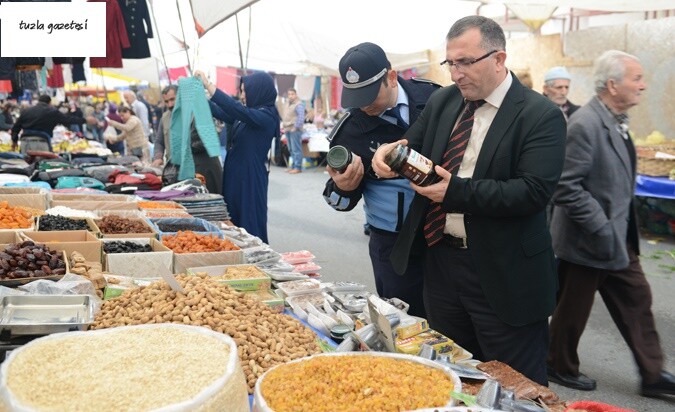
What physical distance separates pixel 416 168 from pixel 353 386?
2.84 ft

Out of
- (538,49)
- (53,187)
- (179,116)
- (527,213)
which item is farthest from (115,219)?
(538,49)

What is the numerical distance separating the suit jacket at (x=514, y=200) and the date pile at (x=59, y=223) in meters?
2.21

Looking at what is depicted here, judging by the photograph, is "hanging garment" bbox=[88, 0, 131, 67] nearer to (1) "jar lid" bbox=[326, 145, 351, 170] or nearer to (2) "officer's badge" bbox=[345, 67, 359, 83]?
(2) "officer's badge" bbox=[345, 67, 359, 83]

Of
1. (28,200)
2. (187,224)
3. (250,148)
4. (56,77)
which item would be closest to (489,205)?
(187,224)

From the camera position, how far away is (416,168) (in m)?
2.32

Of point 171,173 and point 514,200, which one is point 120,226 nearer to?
point 171,173

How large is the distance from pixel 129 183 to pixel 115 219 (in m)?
1.84

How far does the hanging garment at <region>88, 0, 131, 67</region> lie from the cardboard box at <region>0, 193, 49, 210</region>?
2.78 metres

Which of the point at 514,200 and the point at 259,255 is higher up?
the point at 514,200

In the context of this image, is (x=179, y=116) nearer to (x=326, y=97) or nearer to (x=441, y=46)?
(x=441, y=46)

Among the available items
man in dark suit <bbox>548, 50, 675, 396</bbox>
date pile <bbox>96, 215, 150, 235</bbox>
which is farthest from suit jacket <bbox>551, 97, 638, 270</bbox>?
date pile <bbox>96, 215, 150, 235</bbox>

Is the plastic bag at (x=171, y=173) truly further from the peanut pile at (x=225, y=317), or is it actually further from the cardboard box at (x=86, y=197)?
the peanut pile at (x=225, y=317)

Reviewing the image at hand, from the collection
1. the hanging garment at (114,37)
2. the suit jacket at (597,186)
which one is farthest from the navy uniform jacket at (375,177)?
the hanging garment at (114,37)

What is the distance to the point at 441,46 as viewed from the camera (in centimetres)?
1374
